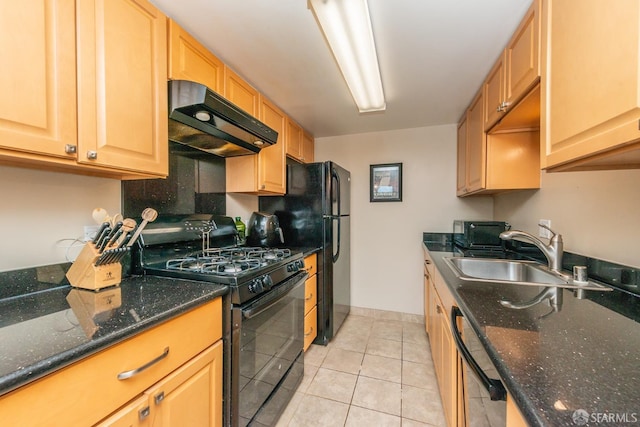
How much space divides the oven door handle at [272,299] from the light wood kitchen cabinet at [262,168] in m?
0.84

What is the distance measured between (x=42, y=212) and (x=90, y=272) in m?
0.35

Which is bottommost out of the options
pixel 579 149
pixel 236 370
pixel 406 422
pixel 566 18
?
pixel 406 422

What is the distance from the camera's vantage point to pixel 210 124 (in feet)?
4.84

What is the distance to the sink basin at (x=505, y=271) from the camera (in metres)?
1.34

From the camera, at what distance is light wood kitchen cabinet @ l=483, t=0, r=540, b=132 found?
114 centimetres

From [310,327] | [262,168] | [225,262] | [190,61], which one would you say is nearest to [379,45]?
[190,61]

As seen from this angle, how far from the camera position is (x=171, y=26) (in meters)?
1.28

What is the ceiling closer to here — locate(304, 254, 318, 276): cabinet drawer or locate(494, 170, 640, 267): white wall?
locate(494, 170, 640, 267): white wall

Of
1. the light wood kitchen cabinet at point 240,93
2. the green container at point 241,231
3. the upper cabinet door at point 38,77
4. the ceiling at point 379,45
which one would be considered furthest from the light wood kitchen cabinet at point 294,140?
the upper cabinet door at point 38,77

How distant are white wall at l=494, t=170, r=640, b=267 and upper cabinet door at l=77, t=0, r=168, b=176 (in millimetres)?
2178

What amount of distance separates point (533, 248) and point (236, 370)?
6.69 ft

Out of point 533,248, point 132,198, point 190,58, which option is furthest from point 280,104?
point 533,248

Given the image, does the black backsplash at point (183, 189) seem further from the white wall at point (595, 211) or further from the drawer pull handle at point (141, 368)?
the white wall at point (595, 211)

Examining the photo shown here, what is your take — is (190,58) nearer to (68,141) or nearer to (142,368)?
(68,141)
